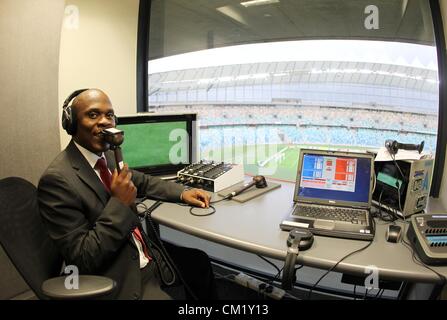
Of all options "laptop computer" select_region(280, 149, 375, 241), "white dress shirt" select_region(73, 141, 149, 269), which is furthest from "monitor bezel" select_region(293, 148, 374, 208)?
"white dress shirt" select_region(73, 141, 149, 269)

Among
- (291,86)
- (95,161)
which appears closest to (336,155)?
(291,86)

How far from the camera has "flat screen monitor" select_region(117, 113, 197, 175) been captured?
206 cm

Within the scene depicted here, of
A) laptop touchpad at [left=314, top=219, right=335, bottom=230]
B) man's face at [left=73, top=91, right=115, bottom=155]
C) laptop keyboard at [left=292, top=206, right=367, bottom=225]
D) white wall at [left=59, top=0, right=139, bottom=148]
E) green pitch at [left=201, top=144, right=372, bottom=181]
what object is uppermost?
white wall at [left=59, top=0, right=139, bottom=148]

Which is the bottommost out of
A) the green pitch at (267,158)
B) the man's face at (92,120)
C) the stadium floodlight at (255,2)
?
the green pitch at (267,158)

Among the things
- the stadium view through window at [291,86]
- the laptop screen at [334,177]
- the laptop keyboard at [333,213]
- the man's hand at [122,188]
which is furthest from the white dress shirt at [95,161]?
the stadium view through window at [291,86]

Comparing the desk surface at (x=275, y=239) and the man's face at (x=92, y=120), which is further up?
the man's face at (x=92, y=120)

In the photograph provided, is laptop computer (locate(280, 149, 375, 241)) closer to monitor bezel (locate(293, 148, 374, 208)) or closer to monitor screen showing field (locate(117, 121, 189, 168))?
monitor bezel (locate(293, 148, 374, 208))

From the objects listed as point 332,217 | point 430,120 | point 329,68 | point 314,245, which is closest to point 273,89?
point 329,68

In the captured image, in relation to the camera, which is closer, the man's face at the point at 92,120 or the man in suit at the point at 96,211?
the man in suit at the point at 96,211

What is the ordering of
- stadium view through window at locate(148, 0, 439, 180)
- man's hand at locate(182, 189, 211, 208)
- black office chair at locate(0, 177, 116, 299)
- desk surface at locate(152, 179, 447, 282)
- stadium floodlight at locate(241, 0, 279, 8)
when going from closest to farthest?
black office chair at locate(0, 177, 116, 299)
desk surface at locate(152, 179, 447, 282)
man's hand at locate(182, 189, 211, 208)
stadium view through window at locate(148, 0, 439, 180)
stadium floodlight at locate(241, 0, 279, 8)

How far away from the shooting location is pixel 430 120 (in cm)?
201

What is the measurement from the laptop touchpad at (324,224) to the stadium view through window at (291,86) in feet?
2.92

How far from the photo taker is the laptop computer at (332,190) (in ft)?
4.79

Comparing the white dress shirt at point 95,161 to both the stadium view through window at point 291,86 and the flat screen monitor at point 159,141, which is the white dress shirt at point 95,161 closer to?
the flat screen monitor at point 159,141
